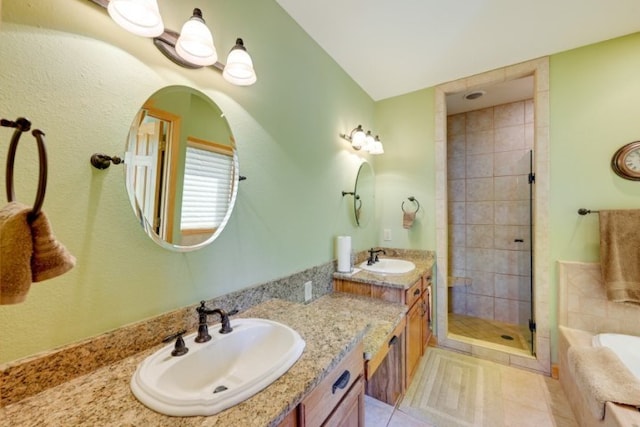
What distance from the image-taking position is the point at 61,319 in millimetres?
708

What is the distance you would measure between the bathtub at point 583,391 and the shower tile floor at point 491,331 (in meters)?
0.48

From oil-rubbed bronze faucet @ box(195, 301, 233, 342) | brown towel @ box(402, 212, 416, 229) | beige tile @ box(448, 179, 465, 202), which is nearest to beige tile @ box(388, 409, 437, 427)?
oil-rubbed bronze faucet @ box(195, 301, 233, 342)

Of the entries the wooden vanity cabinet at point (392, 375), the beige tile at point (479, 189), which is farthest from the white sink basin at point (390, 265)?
the beige tile at point (479, 189)

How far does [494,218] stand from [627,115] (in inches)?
55.4

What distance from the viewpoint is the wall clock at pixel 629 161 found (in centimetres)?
174

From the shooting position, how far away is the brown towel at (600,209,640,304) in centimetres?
166

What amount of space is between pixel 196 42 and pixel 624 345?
9.42ft

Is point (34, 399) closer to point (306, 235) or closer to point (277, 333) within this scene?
point (277, 333)

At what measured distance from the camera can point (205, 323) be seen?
92 cm

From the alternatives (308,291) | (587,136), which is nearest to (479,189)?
(587,136)

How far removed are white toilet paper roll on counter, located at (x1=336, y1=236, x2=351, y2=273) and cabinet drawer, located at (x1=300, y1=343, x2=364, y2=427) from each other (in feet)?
2.75

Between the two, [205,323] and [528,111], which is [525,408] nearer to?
[205,323]

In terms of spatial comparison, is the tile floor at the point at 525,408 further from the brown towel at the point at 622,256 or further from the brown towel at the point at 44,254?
the brown towel at the point at 44,254

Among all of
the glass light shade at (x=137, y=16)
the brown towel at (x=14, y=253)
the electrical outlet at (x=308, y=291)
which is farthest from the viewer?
the electrical outlet at (x=308, y=291)
